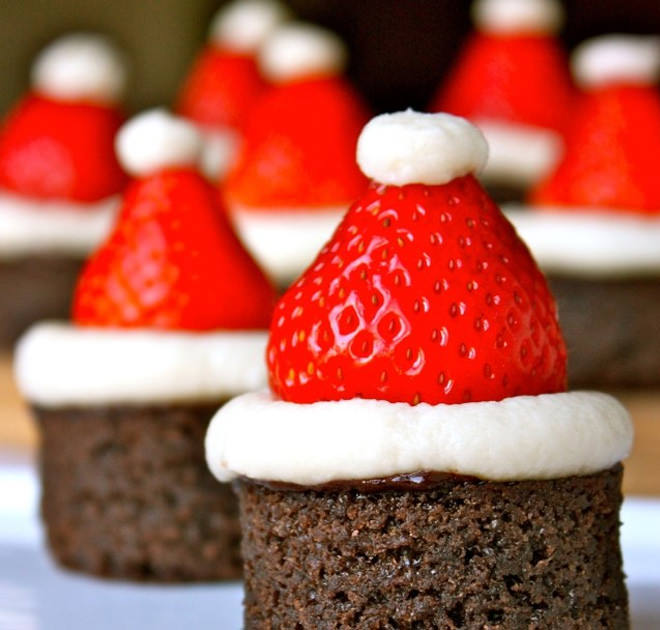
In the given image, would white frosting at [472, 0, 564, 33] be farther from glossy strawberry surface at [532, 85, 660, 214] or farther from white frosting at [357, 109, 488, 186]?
white frosting at [357, 109, 488, 186]

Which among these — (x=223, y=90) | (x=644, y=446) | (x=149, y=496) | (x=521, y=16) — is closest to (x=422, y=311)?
(x=149, y=496)

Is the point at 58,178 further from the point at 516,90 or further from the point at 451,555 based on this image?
the point at 451,555

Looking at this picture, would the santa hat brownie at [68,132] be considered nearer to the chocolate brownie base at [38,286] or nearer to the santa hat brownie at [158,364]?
the chocolate brownie base at [38,286]

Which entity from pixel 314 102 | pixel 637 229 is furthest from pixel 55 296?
pixel 637 229

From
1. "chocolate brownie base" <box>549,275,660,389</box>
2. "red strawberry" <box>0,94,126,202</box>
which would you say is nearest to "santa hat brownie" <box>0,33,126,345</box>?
"red strawberry" <box>0,94,126,202</box>

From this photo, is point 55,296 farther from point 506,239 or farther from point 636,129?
point 506,239

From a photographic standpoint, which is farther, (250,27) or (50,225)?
(250,27)
